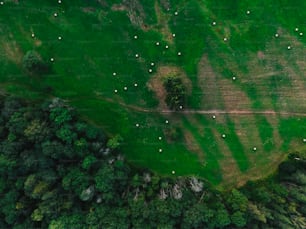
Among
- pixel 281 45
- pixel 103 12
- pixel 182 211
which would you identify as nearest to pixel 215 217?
pixel 182 211

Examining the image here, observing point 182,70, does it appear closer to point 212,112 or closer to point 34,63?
point 212,112

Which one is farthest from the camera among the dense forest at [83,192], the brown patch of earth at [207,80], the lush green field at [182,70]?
the brown patch of earth at [207,80]

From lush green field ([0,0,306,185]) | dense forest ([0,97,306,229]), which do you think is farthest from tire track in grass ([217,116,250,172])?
dense forest ([0,97,306,229])

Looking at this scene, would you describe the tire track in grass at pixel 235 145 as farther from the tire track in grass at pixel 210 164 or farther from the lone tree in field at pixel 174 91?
Result: the lone tree in field at pixel 174 91

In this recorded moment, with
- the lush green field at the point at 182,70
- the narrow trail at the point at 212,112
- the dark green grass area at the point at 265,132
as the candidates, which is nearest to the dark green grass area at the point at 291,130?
the lush green field at the point at 182,70

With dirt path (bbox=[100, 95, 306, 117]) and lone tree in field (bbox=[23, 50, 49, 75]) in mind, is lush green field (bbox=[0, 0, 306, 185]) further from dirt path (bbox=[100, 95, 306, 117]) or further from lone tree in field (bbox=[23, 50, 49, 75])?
lone tree in field (bbox=[23, 50, 49, 75])

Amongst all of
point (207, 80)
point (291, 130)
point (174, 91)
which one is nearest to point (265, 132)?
point (291, 130)
